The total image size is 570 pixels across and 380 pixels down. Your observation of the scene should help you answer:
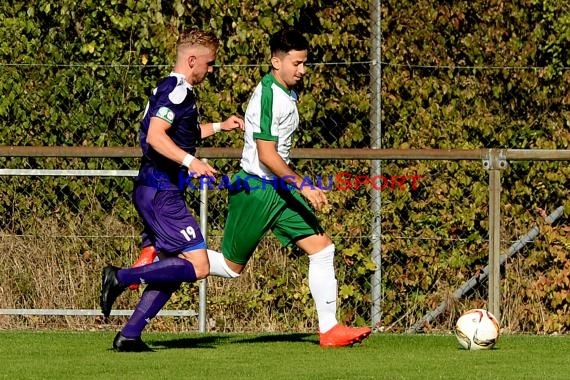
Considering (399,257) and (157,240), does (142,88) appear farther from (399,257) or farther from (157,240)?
(157,240)

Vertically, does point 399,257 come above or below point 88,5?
below

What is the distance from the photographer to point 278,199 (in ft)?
25.5

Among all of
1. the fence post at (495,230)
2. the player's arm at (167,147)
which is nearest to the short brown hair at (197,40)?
the player's arm at (167,147)

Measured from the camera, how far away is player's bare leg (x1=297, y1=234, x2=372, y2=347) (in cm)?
781

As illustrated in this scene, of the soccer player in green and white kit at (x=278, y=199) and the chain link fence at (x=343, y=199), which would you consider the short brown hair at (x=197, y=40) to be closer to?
the soccer player in green and white kit at (x=278, y=199)

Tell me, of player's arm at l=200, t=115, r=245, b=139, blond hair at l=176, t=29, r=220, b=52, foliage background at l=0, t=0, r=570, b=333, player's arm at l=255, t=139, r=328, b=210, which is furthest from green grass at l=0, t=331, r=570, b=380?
blond hair at l=176, t=29, r=220, b=52

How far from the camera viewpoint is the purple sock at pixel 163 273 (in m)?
7.35

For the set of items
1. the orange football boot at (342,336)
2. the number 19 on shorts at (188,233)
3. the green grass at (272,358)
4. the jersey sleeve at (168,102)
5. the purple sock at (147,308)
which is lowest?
the green grass at (272,358)

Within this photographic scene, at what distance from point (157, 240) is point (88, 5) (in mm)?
4135

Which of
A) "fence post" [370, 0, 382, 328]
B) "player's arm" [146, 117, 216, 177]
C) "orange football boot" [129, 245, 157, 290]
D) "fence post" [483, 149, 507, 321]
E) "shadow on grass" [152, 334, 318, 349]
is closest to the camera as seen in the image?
"player's arm" [146, 117, 216, 177]

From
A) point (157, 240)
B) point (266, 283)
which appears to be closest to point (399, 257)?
point (266, 283)

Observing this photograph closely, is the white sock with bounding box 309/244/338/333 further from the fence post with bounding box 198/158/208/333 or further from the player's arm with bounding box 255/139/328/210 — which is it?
the fence post with bounding box 198/158/208/333

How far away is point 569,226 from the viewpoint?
10352 mm

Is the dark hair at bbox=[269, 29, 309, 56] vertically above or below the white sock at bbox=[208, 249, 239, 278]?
above
